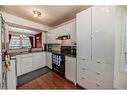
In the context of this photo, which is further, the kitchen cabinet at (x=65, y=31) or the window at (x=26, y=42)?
the window at (x=26, y=42)

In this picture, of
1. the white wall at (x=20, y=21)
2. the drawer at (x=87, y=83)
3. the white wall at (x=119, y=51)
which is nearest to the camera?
the white wall at (x=119, y=51)

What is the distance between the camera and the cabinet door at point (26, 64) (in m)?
3.71

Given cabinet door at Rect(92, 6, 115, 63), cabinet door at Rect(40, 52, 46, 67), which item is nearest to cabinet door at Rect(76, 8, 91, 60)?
cabinet door at Rect(92, 6, 115, 63)

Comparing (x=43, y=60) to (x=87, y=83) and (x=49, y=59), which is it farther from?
(x=87, y=83)

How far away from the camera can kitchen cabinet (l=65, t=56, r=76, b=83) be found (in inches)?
109

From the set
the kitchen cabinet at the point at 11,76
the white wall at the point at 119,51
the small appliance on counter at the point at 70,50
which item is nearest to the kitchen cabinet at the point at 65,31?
the small appliance on counter at the point at 70,50

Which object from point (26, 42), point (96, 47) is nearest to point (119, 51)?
point (96, 47)

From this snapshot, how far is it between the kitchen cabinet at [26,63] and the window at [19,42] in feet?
3.62

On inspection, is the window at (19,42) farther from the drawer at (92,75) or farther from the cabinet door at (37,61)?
the drawer at (92,75)

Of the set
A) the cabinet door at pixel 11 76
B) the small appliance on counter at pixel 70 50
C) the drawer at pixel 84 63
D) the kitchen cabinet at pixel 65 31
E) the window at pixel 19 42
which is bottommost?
the cabinet door at pixel 11 76

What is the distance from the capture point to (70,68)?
292 cm

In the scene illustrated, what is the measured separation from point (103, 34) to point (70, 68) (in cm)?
144
